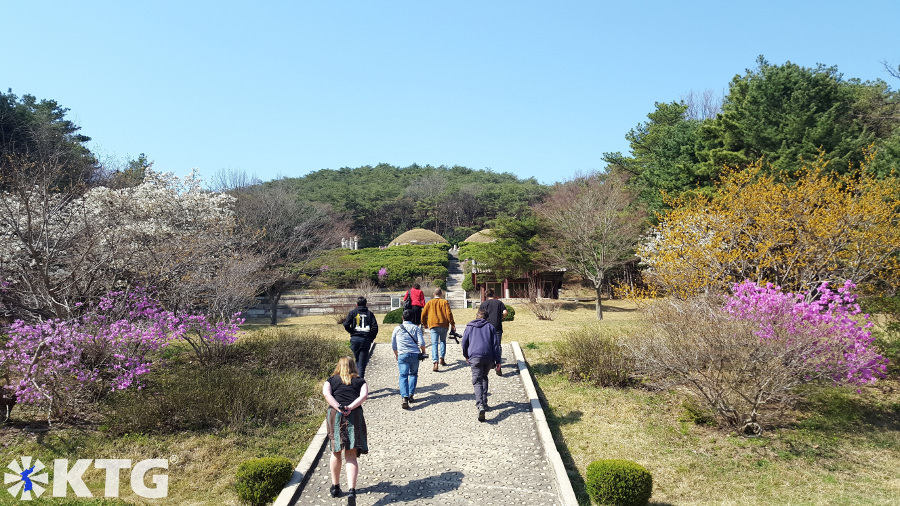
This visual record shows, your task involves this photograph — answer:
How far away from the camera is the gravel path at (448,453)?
5.69 metres

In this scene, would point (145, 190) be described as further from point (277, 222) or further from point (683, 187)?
point (683, 187)

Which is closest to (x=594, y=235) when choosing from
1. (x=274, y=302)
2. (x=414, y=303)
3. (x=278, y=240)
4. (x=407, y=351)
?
(x=274, y=302)

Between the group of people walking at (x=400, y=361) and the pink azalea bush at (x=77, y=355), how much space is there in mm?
3360

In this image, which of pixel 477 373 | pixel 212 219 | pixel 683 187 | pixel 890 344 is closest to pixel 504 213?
pixel 683 187

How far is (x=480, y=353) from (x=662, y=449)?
9.37 feet

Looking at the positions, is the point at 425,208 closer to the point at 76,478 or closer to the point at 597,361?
the point at 597,361

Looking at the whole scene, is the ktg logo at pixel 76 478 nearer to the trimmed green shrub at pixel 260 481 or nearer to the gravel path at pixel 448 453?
the trimmed green shrub at pixel 260 481

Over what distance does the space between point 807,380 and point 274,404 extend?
25.9ft

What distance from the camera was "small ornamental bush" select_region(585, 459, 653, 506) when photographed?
5.55 m

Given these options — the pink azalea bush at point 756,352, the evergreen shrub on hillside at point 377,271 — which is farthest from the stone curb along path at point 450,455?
the evergreen shrub on hillside at point 377,271

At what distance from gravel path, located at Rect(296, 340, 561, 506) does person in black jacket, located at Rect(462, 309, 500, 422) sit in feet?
1.47

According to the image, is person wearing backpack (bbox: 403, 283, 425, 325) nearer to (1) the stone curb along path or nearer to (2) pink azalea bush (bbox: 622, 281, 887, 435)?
(1) the stone curb along path

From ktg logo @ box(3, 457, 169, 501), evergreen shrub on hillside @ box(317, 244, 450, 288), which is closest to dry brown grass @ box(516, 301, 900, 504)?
ktg logo @ box(3, 457, 169, 501)

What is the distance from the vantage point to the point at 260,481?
5.71 m
